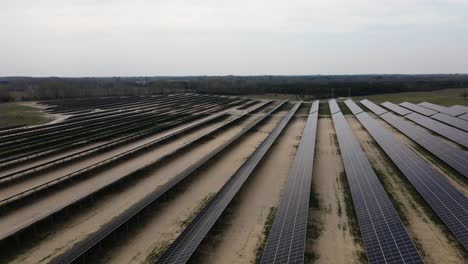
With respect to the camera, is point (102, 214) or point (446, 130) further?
point (446, 130)

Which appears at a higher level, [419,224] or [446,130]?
[446,130]

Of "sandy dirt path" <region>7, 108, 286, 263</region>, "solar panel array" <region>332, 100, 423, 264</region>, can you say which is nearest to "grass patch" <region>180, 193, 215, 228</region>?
"sandy dirt path" <region>7, 108, 286, 263</region>

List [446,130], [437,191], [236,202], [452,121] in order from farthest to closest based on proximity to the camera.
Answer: [452,121]
[446,130]
[236,202]
[437,191]

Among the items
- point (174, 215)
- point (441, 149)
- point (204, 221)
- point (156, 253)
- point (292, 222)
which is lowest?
point (156, 253)

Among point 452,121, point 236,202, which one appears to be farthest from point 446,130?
point 236,202

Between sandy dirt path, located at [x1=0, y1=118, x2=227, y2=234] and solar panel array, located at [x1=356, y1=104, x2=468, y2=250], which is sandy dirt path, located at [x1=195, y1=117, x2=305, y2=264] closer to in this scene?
solar panel array, located at [x1=356, y1=104, x2=468, y2=250]

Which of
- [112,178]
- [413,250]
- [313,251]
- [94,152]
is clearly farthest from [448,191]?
[94,152]

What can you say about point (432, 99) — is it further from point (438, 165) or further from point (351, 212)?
point (351, 212)
